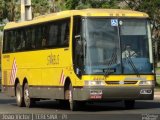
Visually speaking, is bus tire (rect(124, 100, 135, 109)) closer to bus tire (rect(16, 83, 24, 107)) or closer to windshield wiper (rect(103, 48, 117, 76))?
windshield wiper (rect(103, 48, 117, 76))

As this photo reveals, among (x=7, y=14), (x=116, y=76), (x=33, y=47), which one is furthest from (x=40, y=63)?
(x=7, y=14)

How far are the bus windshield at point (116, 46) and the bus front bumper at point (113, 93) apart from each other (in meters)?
0.54

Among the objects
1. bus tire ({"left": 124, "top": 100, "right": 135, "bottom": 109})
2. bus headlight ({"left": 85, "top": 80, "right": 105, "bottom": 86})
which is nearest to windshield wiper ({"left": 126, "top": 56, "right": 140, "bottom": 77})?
bus headlight ({"left": 85, "top": 80, "right": 105, "bottom": 86})

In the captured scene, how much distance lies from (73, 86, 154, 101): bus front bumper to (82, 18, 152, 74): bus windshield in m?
0.54

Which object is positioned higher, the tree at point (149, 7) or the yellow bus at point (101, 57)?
the tree at point (149, 7)

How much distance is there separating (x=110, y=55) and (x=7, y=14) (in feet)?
138

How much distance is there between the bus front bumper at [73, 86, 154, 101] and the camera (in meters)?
22.8

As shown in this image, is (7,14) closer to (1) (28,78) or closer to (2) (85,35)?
(1) (28,78)

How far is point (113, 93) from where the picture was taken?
23.0 m

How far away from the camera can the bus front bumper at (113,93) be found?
2284 centimetres

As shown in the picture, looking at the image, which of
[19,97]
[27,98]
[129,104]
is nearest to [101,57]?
[129,104]

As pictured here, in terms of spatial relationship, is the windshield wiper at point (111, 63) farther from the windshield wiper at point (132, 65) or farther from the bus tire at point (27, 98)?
the bus tire at point (27, 98)

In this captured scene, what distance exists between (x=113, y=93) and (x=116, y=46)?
1558 mm

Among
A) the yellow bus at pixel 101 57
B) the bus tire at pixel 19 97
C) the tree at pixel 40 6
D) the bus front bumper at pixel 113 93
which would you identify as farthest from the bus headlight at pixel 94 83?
the tree at pixel 40 6
